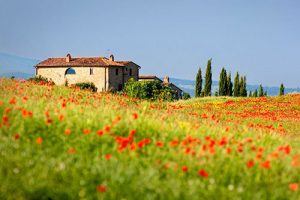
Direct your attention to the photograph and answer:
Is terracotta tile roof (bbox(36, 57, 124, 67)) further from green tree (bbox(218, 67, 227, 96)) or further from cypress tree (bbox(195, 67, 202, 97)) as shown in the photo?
green tree (bbox(218, 67, 227, 96))

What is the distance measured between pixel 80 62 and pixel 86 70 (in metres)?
2.28

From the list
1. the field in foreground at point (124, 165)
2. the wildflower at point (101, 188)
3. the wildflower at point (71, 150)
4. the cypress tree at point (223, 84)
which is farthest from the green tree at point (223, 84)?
the wildflower at point (101, 188)

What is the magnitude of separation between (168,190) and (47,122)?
10.5 feet

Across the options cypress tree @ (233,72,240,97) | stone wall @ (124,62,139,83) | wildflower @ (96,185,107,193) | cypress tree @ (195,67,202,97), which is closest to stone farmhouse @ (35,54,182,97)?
stone wall @ (124,62,139,83)

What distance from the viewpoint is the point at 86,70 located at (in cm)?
8388

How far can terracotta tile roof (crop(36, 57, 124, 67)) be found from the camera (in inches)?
3294

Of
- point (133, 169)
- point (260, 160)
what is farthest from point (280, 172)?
point (133, 169)

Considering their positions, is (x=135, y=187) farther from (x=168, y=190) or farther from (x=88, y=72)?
(x=88, y=72)

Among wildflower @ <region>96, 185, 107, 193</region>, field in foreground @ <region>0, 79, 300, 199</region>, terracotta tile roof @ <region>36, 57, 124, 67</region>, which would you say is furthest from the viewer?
terracotta tile roof @ <region>36, 57, 124, 67</region>

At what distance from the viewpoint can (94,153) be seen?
8.01m

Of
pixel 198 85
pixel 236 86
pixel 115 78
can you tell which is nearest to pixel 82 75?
pixel 115 78

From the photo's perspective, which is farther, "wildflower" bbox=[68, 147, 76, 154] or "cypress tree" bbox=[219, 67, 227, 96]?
"cypress tree" bbox=[219, 67, 227, 96]

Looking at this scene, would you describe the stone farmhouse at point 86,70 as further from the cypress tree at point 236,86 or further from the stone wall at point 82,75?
the cypress tree at point 236,86

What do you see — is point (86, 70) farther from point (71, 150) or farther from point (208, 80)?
point (71, 150)
